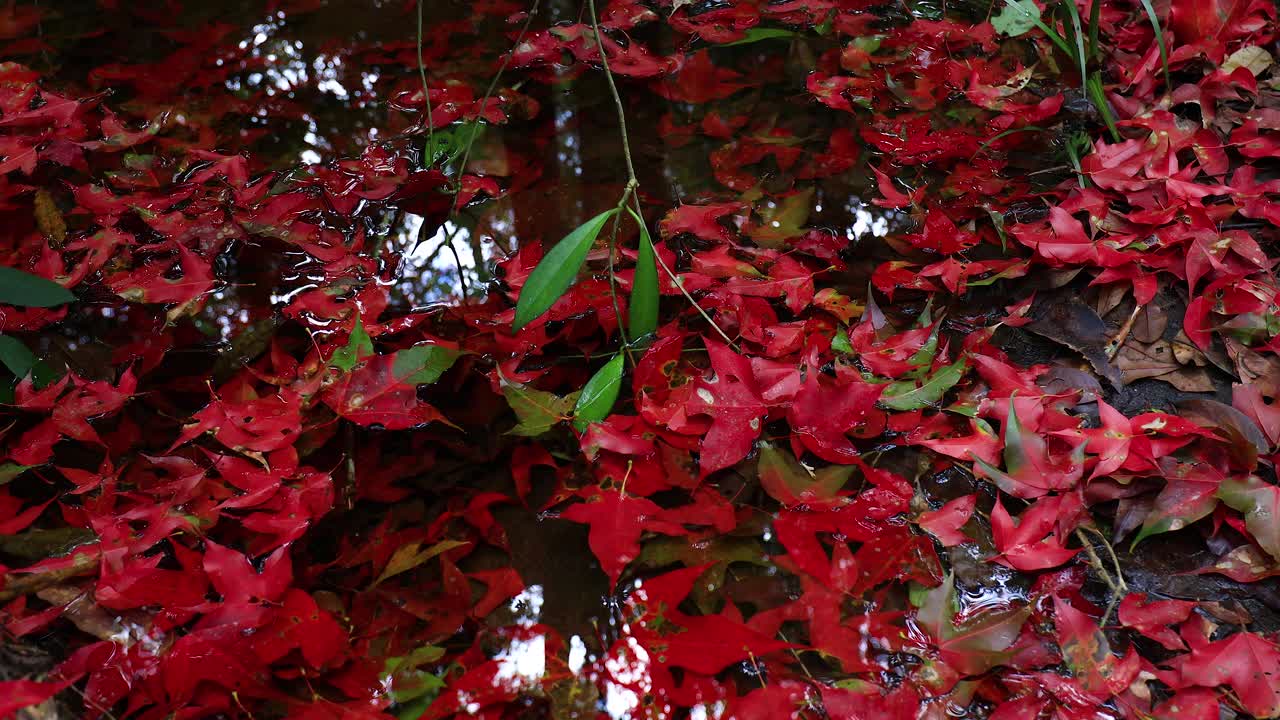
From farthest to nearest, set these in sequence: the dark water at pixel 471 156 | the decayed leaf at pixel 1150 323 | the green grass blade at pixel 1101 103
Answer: the green grass blade at pixel 1101 103 < the decayed leaf at pixel 1150 323 < the dark water at pixel 471 156

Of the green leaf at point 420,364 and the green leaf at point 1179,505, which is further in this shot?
the green leaf at point 420,364

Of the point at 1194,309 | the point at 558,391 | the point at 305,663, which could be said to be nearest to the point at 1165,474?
the point at 1194,309

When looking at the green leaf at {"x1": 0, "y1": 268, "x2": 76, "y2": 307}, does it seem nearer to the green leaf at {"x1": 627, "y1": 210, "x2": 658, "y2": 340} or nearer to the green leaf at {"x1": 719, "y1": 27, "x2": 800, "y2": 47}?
the green leaf at {"x1": 627, "y1": 210, "x2": 658, "y2": 340}

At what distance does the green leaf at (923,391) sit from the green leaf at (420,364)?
0.63 meters

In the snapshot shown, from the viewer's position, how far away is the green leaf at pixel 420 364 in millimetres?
1122

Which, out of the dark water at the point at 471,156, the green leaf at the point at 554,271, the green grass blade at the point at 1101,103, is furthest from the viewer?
the green grass blade at the point at 1101,103

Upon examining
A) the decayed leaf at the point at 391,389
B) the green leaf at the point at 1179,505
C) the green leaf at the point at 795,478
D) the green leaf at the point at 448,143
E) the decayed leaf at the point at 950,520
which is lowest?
the decayed leaf at the point at 950,520

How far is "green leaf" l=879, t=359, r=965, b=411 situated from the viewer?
113 centimetres

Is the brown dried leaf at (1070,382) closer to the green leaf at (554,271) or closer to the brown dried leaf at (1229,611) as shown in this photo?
the brown dried leaf at (1229,611)

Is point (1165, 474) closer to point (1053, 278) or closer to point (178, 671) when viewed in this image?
point (1053, 278)

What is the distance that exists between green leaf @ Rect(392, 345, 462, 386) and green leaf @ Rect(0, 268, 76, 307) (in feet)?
1.33

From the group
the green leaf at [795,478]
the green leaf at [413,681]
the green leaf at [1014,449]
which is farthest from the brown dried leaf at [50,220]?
the green leaf at [1014,449]

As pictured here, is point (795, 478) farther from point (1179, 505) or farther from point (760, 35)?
point (760, 35)

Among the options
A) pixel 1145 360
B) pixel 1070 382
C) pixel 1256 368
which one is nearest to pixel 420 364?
→ pixel 1070 382
